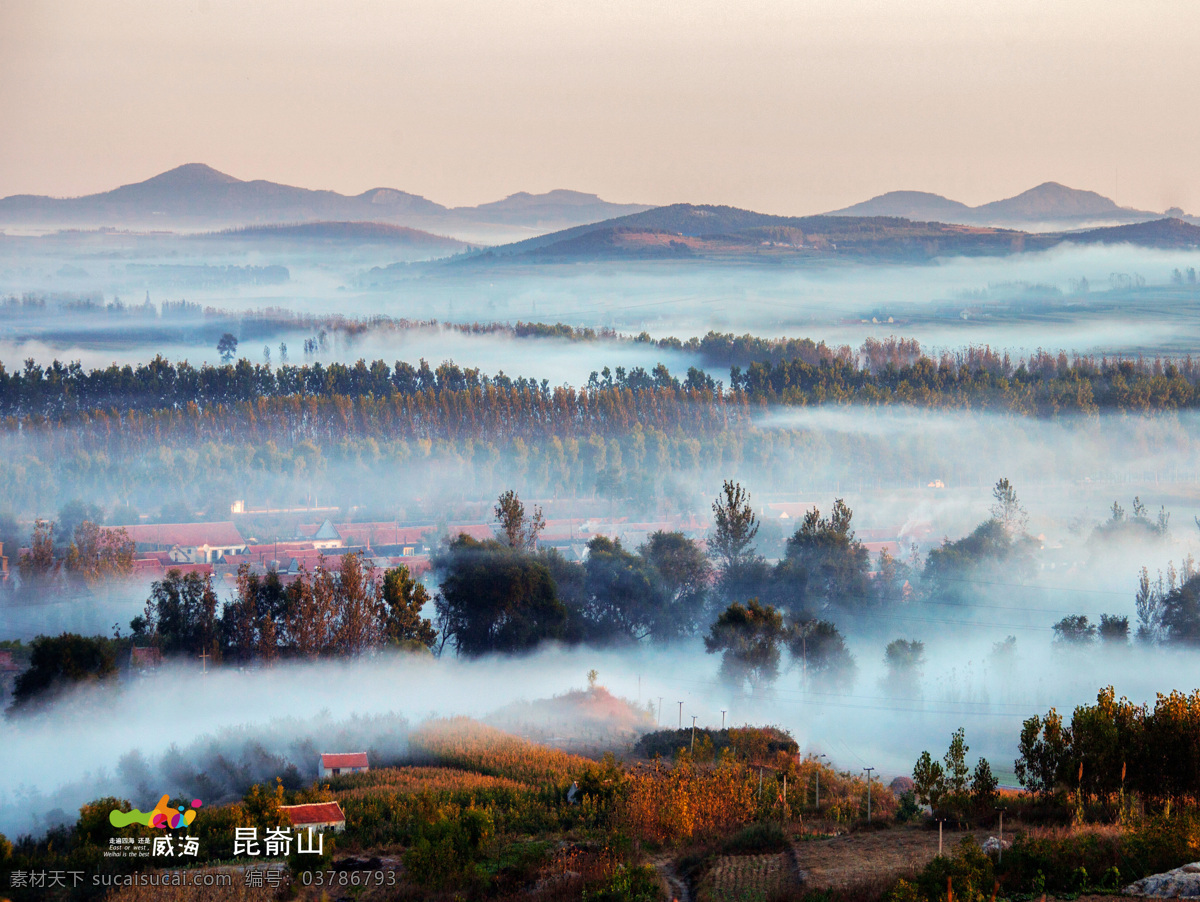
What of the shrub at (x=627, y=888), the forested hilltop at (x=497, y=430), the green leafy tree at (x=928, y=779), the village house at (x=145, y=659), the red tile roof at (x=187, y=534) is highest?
the forested hilltop at (x=497, y=430)

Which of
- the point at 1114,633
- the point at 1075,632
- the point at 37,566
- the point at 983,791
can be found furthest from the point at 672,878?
the point at 37,566

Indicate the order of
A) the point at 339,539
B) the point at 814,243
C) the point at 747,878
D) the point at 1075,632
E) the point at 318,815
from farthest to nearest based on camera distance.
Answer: the point at 814,243, the point at 339,539, the point at 1075,632, the point at 318,815, the point at 747,878

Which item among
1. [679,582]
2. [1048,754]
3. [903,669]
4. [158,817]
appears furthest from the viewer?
[679,582]

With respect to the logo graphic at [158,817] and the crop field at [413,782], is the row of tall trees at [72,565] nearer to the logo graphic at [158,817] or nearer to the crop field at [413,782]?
the crop field at [413,782]

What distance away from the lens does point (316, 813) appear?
15727 mm

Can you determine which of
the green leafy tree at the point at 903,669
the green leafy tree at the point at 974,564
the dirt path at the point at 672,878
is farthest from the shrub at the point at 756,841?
the green leafy tree at the point at 974,564

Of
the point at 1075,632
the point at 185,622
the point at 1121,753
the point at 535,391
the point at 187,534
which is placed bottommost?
the point at 1075,632

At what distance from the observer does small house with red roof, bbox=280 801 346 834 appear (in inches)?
602

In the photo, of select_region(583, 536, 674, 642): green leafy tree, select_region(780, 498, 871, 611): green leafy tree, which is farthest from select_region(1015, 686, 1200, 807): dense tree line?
select_region(780, 498, 871, 611): green leafy tree

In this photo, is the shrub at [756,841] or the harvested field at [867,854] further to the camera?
the shrub at [756,841]

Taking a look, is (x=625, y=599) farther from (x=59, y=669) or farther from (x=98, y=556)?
(x=98, y=556)

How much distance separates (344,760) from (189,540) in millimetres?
41119

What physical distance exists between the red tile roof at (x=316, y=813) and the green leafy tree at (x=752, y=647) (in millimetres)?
18707

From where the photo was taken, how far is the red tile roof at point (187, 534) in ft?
196
